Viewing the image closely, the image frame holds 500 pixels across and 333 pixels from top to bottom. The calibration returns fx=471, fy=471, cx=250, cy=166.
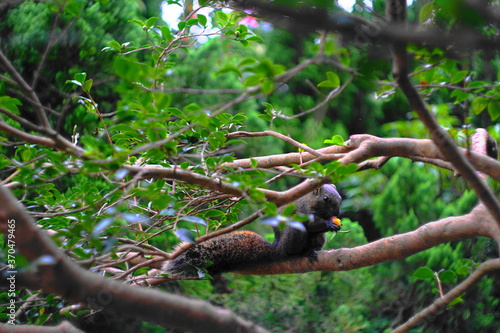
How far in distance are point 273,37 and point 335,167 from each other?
10.0 ft

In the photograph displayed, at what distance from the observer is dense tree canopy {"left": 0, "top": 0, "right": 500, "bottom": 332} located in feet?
2.09

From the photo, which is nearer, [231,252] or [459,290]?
[459,290]

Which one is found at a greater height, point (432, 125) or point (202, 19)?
point (202, 19)

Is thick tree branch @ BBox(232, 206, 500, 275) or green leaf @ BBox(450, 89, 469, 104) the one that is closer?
green leaf @ BBox(450, 89, 469, 104)

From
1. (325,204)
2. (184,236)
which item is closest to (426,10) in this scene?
(184,236)

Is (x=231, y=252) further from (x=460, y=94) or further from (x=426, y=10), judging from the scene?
(x=426, y=10)

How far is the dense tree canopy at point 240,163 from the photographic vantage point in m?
0.64

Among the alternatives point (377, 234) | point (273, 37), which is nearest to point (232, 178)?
point (377, 234)

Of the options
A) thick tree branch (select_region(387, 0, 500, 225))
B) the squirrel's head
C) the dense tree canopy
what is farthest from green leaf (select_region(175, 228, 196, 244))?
the squirrel's head

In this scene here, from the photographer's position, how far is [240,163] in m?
1.68

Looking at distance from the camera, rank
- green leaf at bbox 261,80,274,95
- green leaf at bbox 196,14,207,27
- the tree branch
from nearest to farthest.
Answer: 1. the tree branch
2. green leaf at bbox 261,80,274,95
3. green leaf at bbox 196,14,207,27

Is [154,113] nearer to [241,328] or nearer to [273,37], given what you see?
[241,328]

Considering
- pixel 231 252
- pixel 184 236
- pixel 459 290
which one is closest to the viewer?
pixel 184 236

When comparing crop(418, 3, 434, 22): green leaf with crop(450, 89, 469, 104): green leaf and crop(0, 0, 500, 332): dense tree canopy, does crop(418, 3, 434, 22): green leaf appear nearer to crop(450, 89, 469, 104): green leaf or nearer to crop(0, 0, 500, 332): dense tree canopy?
crop(0, 0, 500, 332): dense tree canopy
